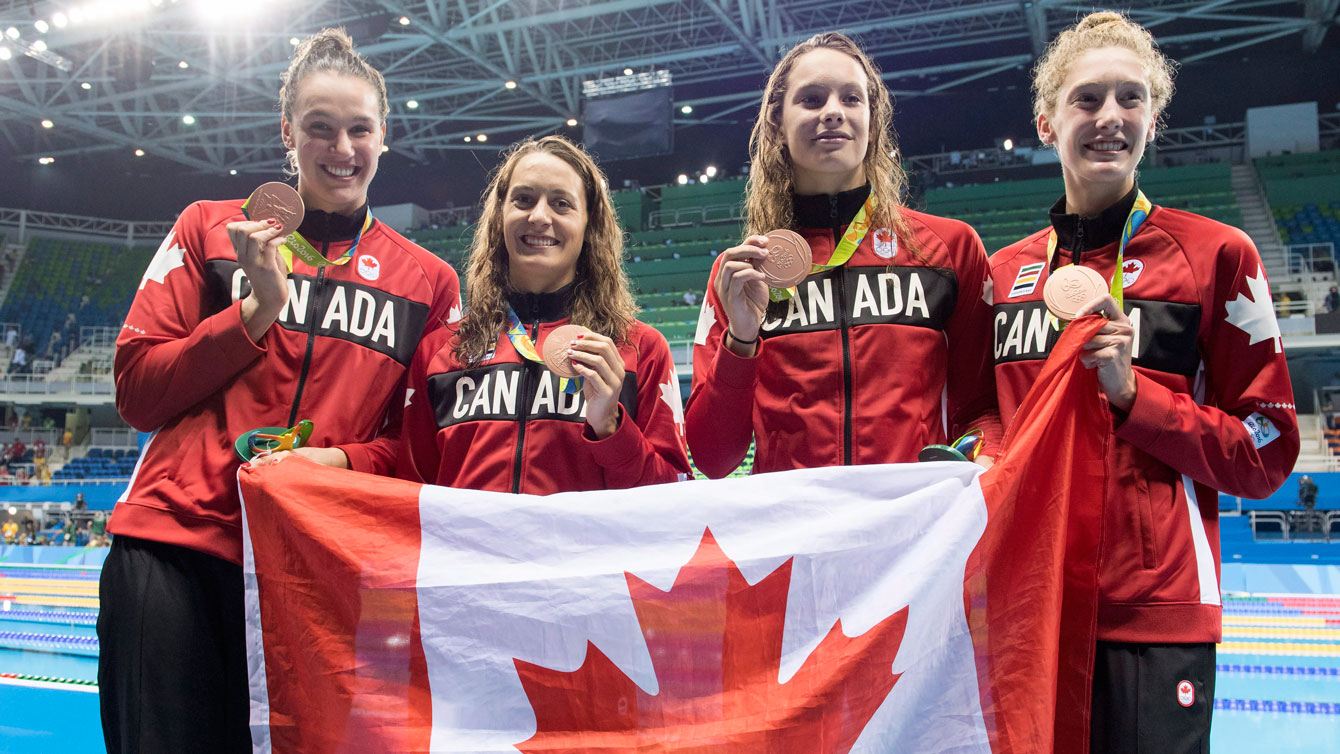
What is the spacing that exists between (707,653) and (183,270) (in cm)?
149

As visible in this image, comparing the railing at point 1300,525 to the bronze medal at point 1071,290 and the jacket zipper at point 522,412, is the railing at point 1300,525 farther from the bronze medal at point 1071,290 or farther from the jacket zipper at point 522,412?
the jacket zipper at point 522,412

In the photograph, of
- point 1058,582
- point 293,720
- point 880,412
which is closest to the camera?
point 1058,582

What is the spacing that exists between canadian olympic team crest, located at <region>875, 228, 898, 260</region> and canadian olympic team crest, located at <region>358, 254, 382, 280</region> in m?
1.24

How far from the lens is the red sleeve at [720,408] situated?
1.96 m

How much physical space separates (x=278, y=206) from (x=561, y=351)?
73 cm

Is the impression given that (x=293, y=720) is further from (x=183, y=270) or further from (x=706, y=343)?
(x=706, y=343)

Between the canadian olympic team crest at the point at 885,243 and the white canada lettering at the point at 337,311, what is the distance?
50.3 inches

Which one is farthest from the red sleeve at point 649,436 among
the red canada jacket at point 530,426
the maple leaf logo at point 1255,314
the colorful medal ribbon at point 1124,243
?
the maple leaf logo at point 1255,314

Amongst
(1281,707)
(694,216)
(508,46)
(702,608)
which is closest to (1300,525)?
(1281,707)

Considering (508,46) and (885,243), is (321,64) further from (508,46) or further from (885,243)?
(508,46)

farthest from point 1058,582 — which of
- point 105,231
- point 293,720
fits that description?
point 105,231

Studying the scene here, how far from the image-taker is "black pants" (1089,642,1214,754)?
163cm

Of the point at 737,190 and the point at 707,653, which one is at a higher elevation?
the point at 737,190

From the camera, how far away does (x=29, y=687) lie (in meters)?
5.62
